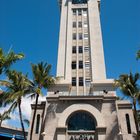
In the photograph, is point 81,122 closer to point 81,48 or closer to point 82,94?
point 82,94

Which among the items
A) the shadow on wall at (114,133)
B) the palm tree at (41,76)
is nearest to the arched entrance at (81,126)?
the shadow on wall at (114,133)

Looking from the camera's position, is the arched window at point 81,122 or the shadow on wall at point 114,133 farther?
the arched window at point 81,122

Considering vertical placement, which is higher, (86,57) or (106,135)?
(86,57)

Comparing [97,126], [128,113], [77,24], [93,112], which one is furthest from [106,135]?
[77,24]

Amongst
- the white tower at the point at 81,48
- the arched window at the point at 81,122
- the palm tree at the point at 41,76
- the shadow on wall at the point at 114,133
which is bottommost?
the shadow on wall at the point at 114,133

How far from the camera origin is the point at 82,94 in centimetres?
3431

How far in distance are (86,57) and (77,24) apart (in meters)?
9.52

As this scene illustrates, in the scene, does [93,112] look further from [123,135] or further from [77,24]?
[77,24]

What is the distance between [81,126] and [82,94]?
29.1ft

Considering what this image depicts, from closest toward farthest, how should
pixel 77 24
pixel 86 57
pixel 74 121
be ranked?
pixel 74 121 < pixel 86 57 < pixel 77 24

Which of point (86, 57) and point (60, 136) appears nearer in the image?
point (60, 136)

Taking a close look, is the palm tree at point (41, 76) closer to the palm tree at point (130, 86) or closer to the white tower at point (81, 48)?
the white tower at point (81, 48)

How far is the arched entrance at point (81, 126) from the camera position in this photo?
25.5 m

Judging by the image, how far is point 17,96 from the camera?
2514 cm
